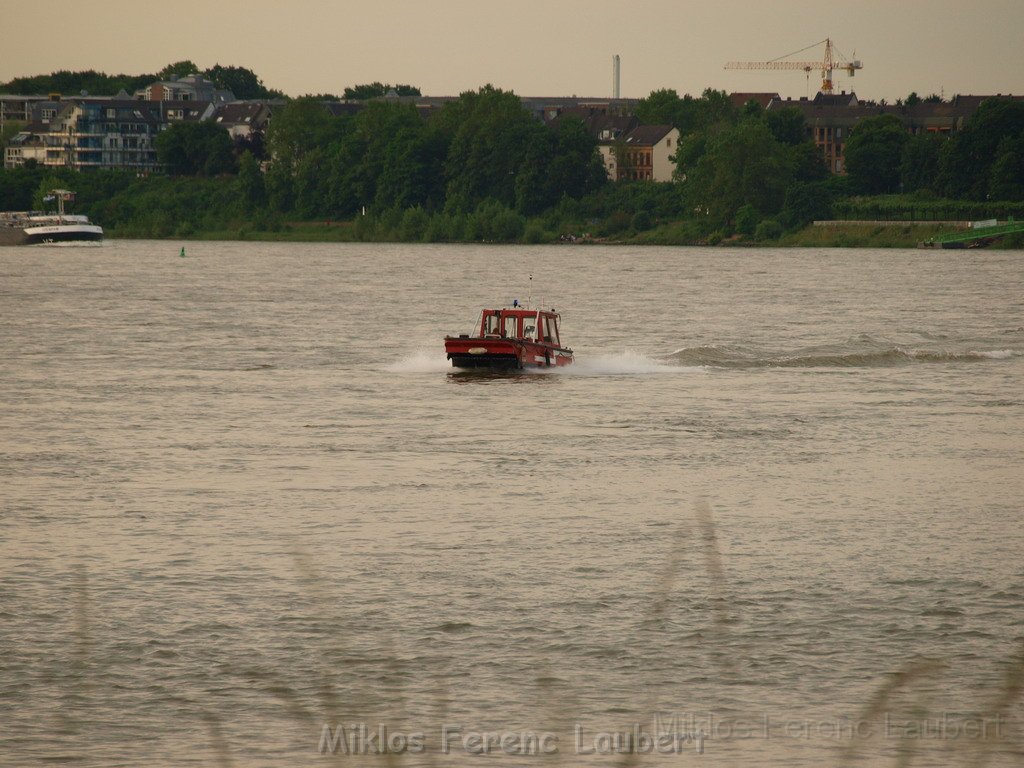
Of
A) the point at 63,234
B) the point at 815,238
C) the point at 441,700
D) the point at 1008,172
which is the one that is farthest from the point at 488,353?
the point at 63,234

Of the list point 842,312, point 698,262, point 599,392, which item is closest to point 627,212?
point 698,262

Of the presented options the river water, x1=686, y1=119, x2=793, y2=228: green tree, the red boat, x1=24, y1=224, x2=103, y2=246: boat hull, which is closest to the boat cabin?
the red boat

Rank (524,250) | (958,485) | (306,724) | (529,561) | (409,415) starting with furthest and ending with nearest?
(524,250) → (409,415) → (958,485) → (529,561) → (306,724)

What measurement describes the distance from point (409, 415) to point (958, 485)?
559 inches

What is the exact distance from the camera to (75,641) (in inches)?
708

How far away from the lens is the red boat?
4812 cm

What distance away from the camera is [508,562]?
71.8ft

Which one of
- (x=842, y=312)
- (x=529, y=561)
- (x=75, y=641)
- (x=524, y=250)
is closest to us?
(x=75, y=641)

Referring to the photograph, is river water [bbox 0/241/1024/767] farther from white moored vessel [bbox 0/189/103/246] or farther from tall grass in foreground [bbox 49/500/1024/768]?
white moored vessel [bbox 0/189/103/246]

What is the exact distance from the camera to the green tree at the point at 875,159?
632ft

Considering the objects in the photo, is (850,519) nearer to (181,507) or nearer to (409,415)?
(181,507)

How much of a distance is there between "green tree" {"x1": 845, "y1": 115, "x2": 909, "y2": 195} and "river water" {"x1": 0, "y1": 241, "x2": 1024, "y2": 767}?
142951 millimetres

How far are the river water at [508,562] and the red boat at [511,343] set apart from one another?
25.6 inches

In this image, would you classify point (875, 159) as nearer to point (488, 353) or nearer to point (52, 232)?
point (52, 232)
